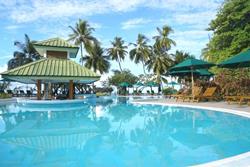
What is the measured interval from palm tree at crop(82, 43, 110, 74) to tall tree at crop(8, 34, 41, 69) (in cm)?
814

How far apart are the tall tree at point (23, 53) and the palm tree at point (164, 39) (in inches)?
752

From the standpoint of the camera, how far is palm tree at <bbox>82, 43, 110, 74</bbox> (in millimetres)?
43094

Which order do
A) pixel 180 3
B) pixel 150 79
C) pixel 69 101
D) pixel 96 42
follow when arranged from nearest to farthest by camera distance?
pixel 180 3, pixel 69 101, pixel 96 42, pixel 150 79

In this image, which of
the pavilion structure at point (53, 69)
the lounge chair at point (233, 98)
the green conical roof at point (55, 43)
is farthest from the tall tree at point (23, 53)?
the lounge chair at point (233, 98)

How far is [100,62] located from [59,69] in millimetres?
21445

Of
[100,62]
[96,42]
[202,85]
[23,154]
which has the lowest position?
[23,154]

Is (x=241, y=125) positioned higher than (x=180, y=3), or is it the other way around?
(x=180, y=3)

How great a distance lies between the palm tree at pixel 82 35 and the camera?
41.5 m

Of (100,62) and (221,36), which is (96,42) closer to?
(100,62)

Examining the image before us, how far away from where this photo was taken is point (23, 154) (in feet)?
20.4

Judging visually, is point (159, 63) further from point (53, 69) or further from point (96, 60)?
point (53, 69)

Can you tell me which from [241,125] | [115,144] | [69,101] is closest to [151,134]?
[115,144]

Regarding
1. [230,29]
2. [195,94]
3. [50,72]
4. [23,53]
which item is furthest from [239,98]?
[23,53]

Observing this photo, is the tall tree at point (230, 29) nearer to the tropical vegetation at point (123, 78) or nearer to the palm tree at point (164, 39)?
the palm tree at point (164, 39)
